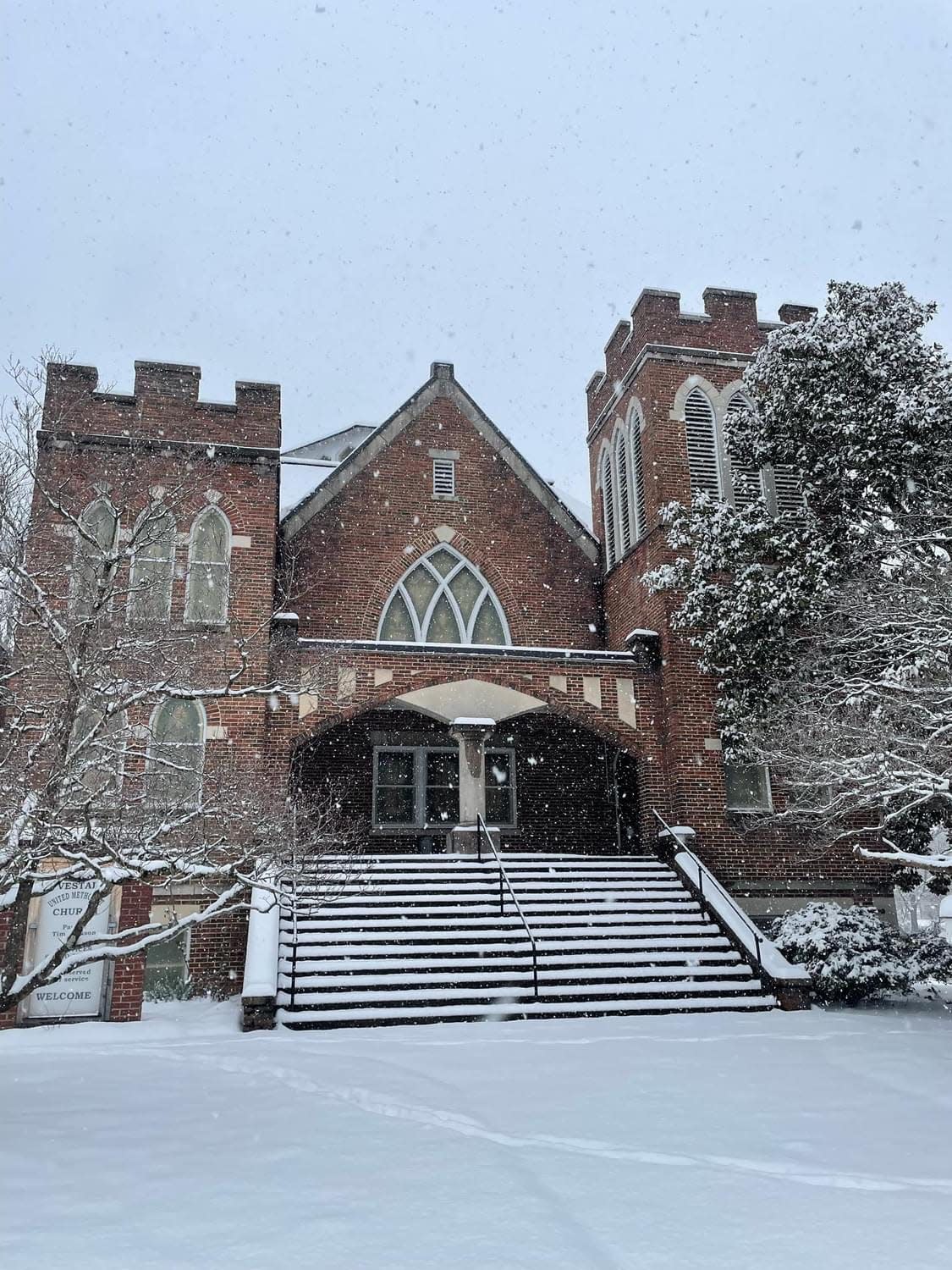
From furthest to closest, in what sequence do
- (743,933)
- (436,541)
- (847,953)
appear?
1. (436,541)
2. (743,933)
3. (847,953)


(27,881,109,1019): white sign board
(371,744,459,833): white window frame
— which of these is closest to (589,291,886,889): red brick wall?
(371,744,459,833): white window frame

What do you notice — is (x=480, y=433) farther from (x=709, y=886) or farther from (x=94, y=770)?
(x=94, y=770)

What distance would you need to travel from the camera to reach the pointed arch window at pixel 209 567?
1556cm

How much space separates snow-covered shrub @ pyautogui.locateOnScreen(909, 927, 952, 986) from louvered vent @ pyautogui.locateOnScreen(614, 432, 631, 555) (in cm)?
876

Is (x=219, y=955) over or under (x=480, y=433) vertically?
under

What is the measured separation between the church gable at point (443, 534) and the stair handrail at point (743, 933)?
5477mm

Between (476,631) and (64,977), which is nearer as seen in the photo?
(64,977)

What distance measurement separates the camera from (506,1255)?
3.86 m

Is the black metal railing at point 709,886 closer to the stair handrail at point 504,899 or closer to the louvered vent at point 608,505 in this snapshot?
the stair handrail at point 504,899

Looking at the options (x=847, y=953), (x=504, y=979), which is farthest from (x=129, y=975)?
(x=847, y=953)

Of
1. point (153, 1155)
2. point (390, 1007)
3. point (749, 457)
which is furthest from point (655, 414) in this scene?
point (153, 1155)

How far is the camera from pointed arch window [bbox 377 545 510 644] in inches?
720

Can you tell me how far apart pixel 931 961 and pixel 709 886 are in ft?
9.89

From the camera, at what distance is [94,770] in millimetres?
9844
